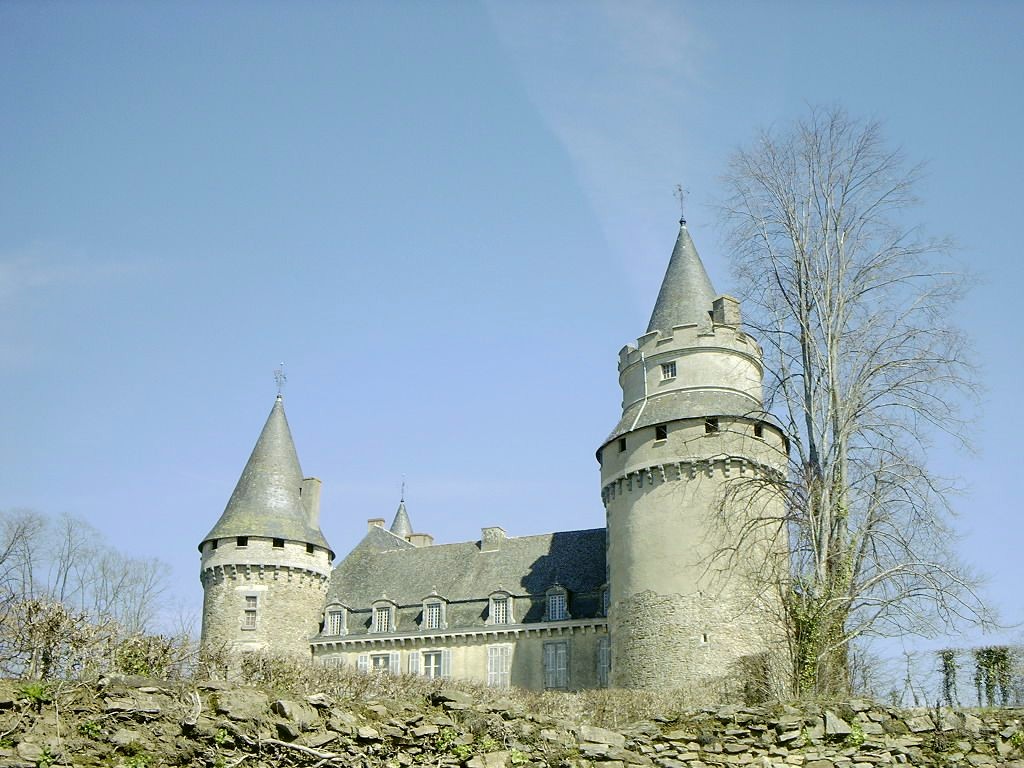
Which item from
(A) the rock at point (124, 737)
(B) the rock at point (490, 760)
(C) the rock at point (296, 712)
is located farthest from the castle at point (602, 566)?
(A) the rock at point (124, 737)

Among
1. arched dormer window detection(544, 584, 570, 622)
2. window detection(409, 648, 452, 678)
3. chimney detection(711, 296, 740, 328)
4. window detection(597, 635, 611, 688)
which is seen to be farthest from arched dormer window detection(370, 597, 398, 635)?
chimney detection(711, 296, 740, 328)

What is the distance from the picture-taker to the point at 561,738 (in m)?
14.8

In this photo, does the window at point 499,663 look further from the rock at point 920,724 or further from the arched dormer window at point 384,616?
the rock at point 920,724

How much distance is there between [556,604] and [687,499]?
6734 millimetres

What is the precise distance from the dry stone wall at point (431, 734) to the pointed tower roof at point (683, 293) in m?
18.8

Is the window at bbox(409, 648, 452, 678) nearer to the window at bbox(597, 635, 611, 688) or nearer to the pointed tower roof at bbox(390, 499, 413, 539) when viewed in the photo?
the window at bbox(597, 635, 611, 688)

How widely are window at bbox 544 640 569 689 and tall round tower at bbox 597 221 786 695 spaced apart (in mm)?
2749

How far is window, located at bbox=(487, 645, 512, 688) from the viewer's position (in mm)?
34281

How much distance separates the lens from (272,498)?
126 feet

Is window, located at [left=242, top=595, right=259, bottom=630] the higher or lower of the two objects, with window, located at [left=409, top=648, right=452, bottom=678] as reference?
higher

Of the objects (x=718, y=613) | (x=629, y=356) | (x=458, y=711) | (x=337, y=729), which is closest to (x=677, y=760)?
(x=458, y=711)

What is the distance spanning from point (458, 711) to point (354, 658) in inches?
915

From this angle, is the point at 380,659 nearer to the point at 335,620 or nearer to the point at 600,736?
the point at 335,620

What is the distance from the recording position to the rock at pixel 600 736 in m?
14.9
